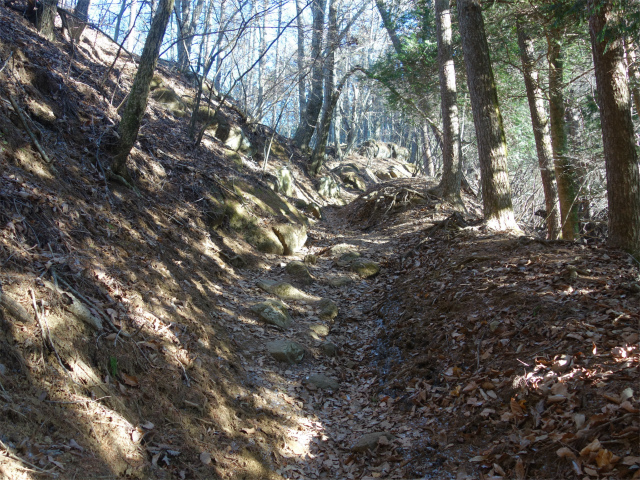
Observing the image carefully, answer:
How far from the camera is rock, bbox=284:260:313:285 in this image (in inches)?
334

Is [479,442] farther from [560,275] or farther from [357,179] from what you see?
[357,179]

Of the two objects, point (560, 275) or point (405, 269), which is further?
point (405, 269)

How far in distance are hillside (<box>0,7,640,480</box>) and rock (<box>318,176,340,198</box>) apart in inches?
373

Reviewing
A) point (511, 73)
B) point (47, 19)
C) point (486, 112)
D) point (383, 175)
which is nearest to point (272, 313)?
point (486, 112)

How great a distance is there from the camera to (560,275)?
5.55 metres

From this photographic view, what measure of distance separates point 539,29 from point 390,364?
7.79m

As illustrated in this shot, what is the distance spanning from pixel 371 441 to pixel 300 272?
181 inches

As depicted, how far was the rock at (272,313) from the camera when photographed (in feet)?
21.8

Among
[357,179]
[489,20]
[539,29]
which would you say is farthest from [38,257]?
[357,179]

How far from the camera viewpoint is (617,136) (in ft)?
19.6

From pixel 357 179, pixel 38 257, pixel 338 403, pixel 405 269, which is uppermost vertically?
pixel 357 179

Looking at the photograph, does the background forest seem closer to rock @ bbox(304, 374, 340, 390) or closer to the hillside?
the hillside

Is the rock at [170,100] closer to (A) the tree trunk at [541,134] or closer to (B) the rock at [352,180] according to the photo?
(A) the tree trunk at [541,134]

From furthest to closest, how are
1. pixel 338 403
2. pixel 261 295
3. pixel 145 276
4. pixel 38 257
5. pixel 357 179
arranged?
pixel 357 179 < pixel 261 295 < pixel 145 276 < pixel 338 403 < pixel 38 257
